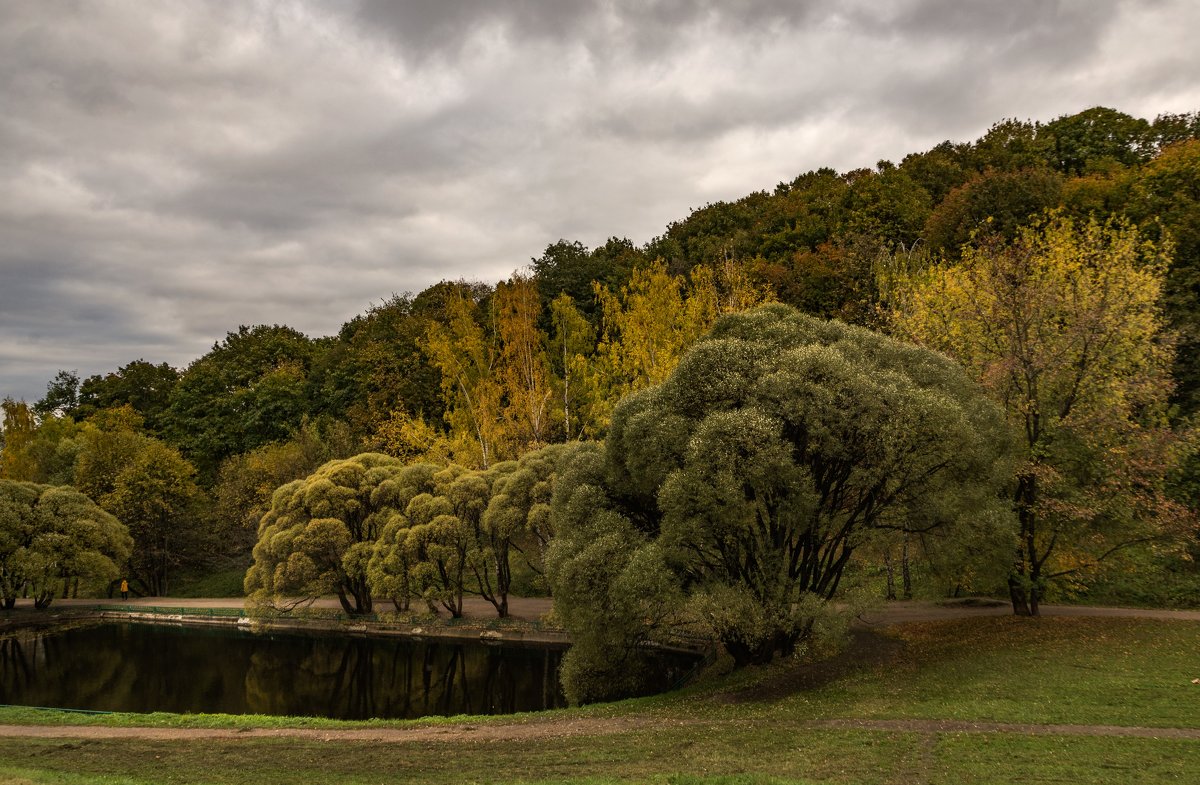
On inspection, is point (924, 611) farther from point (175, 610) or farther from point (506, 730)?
point (175, 610)

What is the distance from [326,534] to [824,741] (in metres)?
30.5

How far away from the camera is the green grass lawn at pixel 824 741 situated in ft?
45.2

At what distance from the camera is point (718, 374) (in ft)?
71.8

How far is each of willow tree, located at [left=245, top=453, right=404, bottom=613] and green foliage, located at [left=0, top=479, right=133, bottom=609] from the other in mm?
15490

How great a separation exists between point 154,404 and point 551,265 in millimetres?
55659

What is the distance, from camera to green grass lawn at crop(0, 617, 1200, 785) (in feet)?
45.2

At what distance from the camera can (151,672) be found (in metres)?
34.5

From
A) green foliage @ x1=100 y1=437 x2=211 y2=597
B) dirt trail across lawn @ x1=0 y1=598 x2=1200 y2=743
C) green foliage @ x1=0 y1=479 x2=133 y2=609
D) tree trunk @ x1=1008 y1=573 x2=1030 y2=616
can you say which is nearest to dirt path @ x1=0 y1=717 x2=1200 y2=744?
dirt trail across lawn @ x1=0 y1=598 x2=1200 y2=743

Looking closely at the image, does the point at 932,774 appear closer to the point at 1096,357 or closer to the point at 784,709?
the point at 784,709

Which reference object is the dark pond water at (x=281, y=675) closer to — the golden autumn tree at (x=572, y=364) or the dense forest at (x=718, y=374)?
the dense forest at (x=718, y=374)

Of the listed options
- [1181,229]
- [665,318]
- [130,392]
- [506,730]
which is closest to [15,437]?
[130,392]

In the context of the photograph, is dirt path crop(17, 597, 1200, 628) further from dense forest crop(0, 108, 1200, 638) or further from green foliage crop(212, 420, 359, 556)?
green foliage crop(212, 420, 359, 556)

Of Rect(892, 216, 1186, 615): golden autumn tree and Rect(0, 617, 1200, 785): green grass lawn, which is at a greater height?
Rect(892, 216, 1186, 615): golden autumn tree

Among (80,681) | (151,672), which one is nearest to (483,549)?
(151,672)
